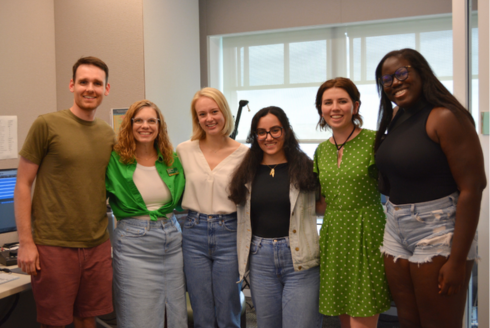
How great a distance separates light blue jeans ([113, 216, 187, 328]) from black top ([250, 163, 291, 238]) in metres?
0.43

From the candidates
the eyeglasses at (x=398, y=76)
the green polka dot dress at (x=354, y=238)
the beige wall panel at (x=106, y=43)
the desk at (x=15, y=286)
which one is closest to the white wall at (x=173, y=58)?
the beige wall panel at (x=106, y=43)

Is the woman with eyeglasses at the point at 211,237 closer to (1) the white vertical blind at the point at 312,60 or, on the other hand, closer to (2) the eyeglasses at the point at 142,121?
(2) the eyeglasses at the point at 142,121

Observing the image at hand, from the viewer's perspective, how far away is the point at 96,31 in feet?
10.5

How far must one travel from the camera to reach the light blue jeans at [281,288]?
70.1 inches

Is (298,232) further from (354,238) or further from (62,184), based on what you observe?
(62,184)

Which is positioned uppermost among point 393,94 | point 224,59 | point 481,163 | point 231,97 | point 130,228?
point 224,59

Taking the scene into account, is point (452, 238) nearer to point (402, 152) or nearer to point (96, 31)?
point (402, 152)

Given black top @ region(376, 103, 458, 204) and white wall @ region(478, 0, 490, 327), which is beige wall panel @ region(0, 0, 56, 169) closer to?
black top @ region(376, 103, 458, 204)

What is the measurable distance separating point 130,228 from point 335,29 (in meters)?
2.68

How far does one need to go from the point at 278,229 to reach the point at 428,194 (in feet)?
2.19

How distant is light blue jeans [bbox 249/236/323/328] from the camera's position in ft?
5.84

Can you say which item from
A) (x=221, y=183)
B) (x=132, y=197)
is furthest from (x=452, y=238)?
(x=132, y=197)

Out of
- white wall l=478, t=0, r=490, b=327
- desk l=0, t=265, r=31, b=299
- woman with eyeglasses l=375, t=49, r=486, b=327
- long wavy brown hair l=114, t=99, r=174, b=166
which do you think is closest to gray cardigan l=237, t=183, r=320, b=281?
woman with eyeglasses l=375, t=49, r=486, b=327

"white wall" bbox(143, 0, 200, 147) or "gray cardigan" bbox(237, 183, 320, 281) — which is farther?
"white wall" bbox(143, 0, 200, 147)
